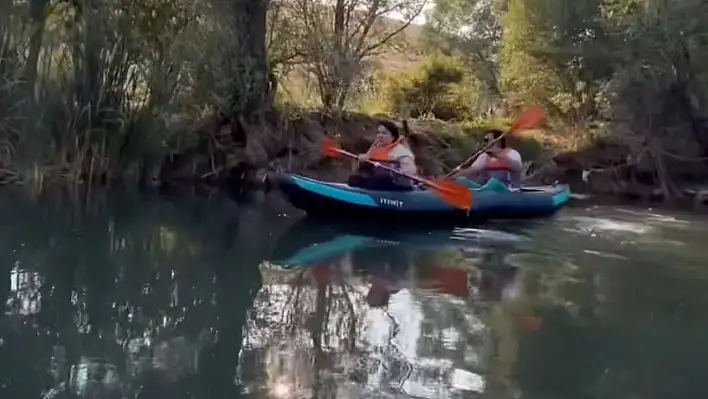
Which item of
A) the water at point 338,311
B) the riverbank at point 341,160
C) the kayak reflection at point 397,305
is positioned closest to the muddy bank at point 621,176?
the riverbank at point 341,160

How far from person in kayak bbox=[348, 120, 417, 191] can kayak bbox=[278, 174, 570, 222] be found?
0.14 meters

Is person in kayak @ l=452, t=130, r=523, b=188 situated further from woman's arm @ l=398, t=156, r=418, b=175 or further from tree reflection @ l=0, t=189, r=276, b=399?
tree reflection @ l=0, t=189, r=276, b=399

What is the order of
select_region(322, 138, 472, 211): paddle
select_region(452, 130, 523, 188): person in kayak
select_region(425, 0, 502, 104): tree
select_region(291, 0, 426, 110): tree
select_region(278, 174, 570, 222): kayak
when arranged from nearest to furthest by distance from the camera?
1. select_region(278, 174, 570, 222): kayak
2. select_region(322, 138, 472, 211): paddle
3. select_region(452, 130, 523, 188): person in kayak
4. select_region(291, 0, 426, 110): tree
5. select_region(425, 0, 502, 104): tree

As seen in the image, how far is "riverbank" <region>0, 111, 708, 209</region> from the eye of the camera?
12.7 metres

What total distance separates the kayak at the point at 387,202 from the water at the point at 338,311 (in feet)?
0.66

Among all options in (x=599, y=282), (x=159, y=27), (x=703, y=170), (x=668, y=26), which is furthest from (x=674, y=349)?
(x=703, y=170)

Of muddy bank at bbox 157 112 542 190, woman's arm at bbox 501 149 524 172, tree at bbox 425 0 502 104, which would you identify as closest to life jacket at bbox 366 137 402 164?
woman's arm at bbox 501 149 524 172

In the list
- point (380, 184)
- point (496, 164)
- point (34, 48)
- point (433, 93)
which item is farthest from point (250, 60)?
point (433, 93)

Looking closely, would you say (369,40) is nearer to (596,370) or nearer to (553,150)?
(553,150)

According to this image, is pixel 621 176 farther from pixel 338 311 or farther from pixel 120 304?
pixel 120 304

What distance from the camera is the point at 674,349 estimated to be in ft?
16.3

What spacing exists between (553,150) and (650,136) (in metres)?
1.93

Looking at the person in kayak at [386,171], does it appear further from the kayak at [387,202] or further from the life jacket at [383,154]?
the kayak at [387,202]

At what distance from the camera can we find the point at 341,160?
43.8 feet
